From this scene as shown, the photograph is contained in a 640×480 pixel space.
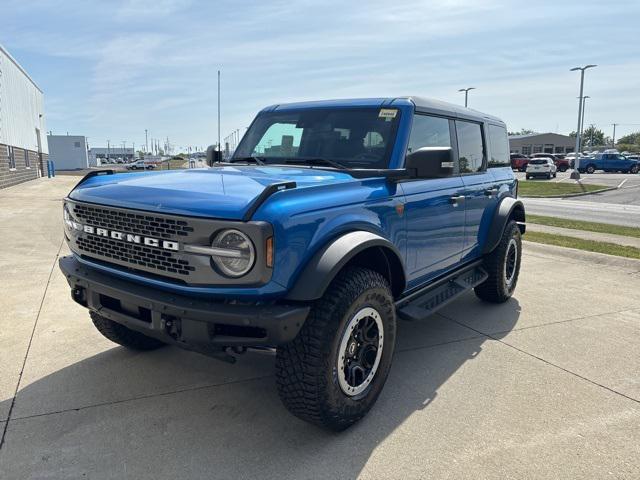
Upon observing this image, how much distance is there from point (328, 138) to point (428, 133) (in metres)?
0.81

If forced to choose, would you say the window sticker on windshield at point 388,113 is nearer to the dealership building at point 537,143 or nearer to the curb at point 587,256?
the curb at point 587,256

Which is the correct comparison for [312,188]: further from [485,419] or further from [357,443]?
[485,419]

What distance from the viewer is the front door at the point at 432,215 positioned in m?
3.51

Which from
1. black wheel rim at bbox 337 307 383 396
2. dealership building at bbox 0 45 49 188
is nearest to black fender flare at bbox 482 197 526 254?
black wheel rim at bbox 337 307 383 396

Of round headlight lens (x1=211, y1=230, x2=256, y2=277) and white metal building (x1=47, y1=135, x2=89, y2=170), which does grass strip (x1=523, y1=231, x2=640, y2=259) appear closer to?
round headlight lens (x1=211, y1=230, x2=256, y2=277)

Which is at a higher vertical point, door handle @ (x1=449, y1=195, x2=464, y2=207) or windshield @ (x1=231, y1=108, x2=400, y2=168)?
windshield @ (x1=231, y1=108, x2=400, y2=168)

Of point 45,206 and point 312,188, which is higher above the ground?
point 312,188

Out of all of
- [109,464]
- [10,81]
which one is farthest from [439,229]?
[10,81]

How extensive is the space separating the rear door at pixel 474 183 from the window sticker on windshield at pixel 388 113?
1049 millimetres

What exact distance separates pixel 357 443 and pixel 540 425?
1.13m

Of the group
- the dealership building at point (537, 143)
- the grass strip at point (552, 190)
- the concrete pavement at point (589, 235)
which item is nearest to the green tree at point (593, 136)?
the dealership building at point (537, 143)

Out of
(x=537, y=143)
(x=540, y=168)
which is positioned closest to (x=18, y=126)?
(x=540, y=168)

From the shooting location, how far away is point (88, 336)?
13.9ft

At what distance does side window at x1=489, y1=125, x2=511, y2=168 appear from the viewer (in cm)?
530
